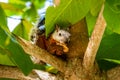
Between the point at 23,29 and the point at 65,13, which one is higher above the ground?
the point at 65,13

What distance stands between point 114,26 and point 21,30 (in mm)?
474

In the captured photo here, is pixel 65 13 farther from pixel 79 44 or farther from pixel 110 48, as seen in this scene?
pixel 110 48

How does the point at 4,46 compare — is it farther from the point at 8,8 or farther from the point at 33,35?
the point at 8,8

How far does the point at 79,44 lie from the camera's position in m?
0.85

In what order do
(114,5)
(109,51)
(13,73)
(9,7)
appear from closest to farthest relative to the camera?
(114,5)
(13,73)
(109,51)
(9,7)

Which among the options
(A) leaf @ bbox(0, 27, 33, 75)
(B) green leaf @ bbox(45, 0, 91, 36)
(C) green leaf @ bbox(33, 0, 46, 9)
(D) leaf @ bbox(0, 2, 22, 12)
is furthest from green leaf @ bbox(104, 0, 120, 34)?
(C) green leaf @ bbox(33, 0, 46, 9)

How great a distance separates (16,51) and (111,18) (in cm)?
23

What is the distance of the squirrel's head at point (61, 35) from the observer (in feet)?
2.67

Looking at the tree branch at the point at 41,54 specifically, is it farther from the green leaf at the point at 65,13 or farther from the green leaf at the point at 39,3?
the green leaf at the point at 39,3

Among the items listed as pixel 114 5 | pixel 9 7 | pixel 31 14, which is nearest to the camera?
pixel 114 5

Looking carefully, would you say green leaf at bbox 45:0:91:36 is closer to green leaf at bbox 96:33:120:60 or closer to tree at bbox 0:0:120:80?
tree at bbox 0:0:120:80

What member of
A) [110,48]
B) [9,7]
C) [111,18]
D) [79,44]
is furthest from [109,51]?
[9,7]

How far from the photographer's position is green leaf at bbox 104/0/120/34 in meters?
0.69

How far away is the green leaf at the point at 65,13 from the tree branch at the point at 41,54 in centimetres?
7
